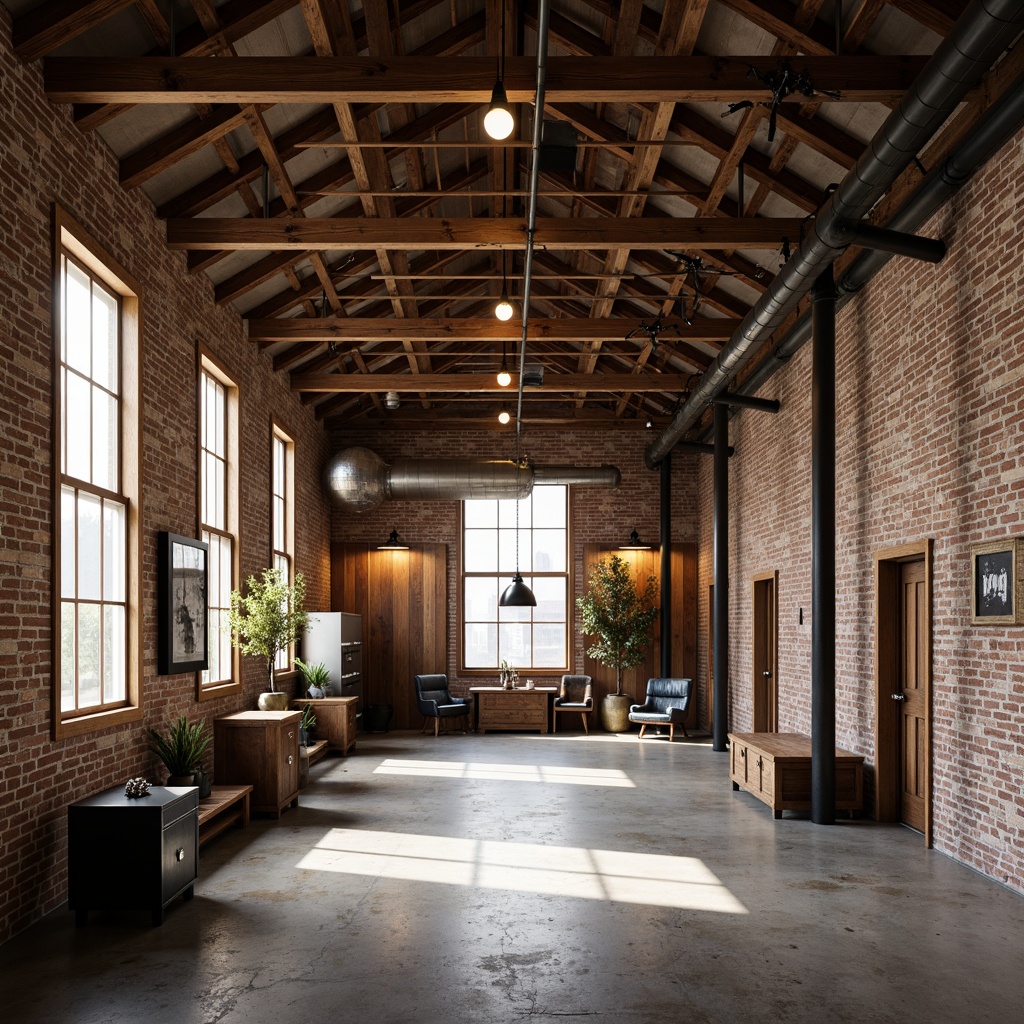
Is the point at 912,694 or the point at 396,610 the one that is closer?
the point at 912,694

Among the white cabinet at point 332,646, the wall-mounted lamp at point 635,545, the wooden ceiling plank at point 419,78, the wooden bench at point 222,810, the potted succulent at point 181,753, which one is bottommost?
the wooden bench at point 222,810

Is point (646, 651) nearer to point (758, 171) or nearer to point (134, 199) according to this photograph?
point (758, 171)

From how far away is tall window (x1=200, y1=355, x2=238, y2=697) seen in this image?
365 inches

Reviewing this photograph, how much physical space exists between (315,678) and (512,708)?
358cm

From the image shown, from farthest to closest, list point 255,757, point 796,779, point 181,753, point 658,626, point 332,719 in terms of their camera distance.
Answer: point 658,626 → point 332,719 → point 255,757 → point 796,779 → point 181,753

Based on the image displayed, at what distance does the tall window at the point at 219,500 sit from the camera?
9266mm

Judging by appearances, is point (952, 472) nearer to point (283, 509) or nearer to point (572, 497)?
point (283, 509)

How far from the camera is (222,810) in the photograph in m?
7.34

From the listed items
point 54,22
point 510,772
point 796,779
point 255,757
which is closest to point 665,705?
point 510,772

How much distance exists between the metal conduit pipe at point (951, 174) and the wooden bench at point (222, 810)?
20.7 ft

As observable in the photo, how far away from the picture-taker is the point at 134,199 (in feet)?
23.7

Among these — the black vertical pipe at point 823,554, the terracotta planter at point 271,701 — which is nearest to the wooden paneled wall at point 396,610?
the terracotta planter at point 271,701

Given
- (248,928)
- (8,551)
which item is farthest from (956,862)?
(8,551)

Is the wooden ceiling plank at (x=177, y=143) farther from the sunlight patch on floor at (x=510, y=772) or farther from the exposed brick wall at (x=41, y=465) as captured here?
the sunlight patch on floor at (x=510, y=772)
